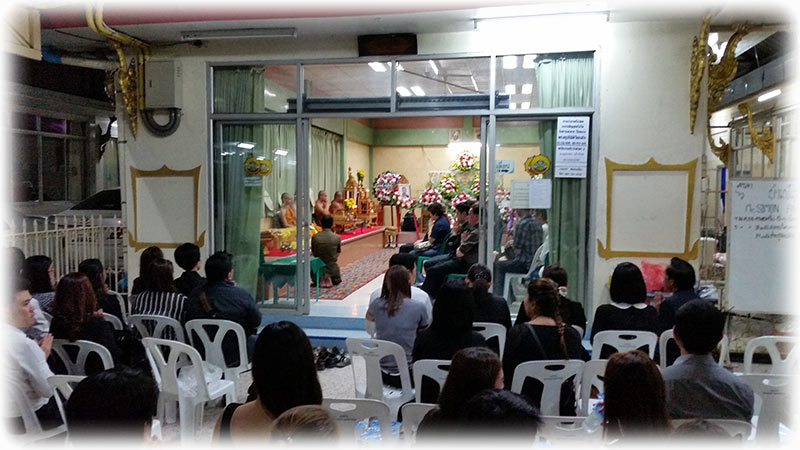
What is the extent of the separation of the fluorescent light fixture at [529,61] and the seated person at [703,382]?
3.37m

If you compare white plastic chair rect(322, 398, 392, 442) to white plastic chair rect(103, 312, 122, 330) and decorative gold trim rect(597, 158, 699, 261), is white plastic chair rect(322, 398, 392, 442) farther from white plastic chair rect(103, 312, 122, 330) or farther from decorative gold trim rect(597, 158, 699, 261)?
decorative gold trim rect(597, 158, 699, 261)

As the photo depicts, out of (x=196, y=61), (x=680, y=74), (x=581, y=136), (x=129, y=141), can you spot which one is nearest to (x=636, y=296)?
(x=581, y=136)

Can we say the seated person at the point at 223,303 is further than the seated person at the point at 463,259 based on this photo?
No

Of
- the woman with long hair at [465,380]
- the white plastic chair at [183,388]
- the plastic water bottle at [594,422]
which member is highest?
the woman with long hair at [465,380]

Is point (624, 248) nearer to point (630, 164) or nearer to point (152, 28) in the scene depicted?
point (630, 164)

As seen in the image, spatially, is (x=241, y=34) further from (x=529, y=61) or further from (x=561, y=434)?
(x=561, y=434)

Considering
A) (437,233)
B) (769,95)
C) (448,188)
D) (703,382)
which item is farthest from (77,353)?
(448,188)

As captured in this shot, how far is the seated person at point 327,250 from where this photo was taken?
700 cm

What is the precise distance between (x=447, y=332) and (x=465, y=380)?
0.91m

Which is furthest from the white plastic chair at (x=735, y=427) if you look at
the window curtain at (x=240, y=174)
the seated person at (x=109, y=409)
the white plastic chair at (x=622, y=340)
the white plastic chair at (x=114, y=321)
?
the window curtain at (x=240, y=174)

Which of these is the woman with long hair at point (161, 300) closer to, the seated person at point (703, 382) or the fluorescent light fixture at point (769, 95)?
the seated person at point (703, 382)

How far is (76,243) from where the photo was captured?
5.71 m

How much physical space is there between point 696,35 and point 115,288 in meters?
6.18

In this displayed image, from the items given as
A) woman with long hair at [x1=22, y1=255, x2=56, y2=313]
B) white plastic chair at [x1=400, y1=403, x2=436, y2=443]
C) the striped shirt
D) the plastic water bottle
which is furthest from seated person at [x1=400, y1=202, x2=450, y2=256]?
white plastic chair at [x1=400, y1=403, x2=436, y2=443]
